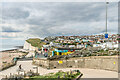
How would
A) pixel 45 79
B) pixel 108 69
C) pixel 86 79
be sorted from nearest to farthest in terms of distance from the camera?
pixel 45 79 → pixel 86 79 → pixel 108 69

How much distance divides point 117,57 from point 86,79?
348 inches

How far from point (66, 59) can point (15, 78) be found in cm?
1020

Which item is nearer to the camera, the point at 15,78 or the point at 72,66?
the point at 15,78

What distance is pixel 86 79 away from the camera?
39.0 ft

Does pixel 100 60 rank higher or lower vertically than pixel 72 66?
higher

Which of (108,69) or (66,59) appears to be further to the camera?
(66,59)

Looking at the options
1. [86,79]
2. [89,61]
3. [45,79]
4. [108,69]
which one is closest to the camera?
[45,79]

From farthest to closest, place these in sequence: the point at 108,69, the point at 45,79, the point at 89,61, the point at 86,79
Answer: the point at 89,61 < the point at 108,69 < the point at 86,79 < the point at 45,79

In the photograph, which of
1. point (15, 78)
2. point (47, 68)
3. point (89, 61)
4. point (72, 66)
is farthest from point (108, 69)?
point (15, 78)

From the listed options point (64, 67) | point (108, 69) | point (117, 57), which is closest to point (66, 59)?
point (64, 67)

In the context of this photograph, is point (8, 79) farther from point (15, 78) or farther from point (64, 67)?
point (64, 67)

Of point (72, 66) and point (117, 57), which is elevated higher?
point (117, 57)

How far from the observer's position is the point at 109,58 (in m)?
17.6

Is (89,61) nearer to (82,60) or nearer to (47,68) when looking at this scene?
(82,60)
